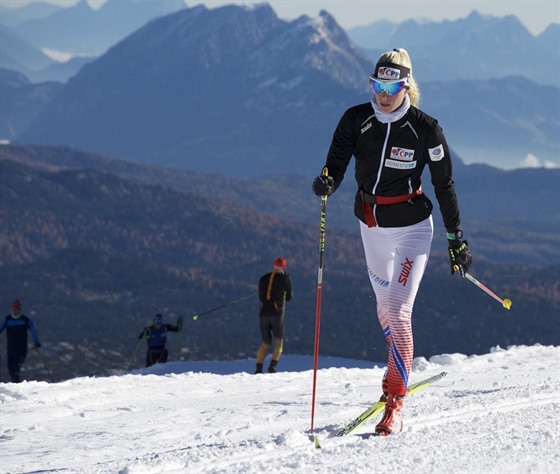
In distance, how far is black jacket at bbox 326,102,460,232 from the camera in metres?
6.18

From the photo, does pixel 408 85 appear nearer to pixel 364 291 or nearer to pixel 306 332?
pixel 306 332

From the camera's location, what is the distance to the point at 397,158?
6199 mm

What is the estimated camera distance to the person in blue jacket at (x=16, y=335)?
17562 millimetres

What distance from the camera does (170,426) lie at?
843 cm

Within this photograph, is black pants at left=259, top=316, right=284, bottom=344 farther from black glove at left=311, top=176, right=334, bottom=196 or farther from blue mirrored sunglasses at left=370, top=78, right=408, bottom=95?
blue mirrored sunglasses at left=370, top=78, right=408, bottom=95

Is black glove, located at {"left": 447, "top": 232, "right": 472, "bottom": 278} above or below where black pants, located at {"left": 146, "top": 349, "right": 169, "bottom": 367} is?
above

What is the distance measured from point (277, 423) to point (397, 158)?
2.83 meters

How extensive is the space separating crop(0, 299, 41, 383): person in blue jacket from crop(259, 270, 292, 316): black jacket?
4.74 metres

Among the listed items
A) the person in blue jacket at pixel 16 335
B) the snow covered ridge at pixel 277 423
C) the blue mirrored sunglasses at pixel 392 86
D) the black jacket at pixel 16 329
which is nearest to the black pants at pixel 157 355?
the person in blue jacket at pixel 16 335

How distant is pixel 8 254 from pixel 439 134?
20164cm

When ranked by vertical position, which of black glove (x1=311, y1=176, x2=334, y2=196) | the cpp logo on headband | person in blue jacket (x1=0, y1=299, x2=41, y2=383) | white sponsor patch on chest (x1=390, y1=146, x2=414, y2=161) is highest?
the cpp logo on headband

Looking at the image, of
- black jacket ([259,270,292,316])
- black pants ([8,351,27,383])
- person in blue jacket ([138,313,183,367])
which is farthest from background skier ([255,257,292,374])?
black pants ([8,351,27,383])

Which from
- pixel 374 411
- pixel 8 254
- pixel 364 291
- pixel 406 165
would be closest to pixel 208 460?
pixel 374 411

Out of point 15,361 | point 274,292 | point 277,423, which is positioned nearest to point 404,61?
point 277,423
